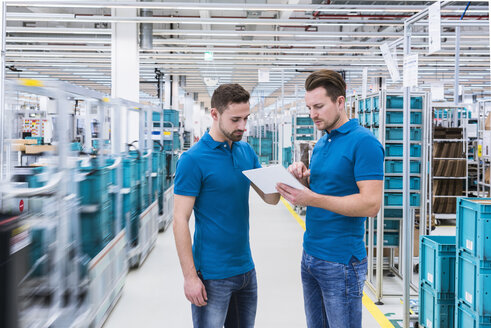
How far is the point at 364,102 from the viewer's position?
570 centimetres

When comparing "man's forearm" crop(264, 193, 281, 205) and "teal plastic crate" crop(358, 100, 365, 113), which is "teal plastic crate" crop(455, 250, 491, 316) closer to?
"man's forearm" crop(264, 193, 281, 205)

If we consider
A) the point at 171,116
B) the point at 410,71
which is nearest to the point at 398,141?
the point at 410,71

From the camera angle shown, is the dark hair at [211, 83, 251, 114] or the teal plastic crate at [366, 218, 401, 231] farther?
the teal plastic crate at [366, 218, 401, 231]

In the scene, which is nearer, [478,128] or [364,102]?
[364,102]

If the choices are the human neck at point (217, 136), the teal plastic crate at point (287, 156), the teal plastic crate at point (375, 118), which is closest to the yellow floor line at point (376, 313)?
the teal plastic crate at point (375, 118)

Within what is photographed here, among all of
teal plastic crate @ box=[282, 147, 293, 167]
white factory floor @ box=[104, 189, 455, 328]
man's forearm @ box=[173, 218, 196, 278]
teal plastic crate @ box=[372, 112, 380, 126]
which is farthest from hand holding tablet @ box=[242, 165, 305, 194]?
teal plastic crate @ box=[282, 147, 293, 167]

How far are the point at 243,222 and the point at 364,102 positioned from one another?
3.93 m

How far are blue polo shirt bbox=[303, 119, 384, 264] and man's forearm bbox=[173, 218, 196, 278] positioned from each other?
67cm

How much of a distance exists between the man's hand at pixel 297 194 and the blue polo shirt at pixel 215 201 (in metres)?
0.20

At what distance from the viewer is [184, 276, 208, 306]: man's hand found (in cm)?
209

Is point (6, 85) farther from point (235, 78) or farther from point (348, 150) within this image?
point (235, 78)

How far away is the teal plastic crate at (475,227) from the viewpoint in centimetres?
306

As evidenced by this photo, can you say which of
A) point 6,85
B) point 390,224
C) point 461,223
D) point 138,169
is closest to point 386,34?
point 390,224

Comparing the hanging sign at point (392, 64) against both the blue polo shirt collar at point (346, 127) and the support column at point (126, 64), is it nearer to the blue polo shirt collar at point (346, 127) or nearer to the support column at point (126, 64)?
the blue polo shirt collar at point (346, 127)
